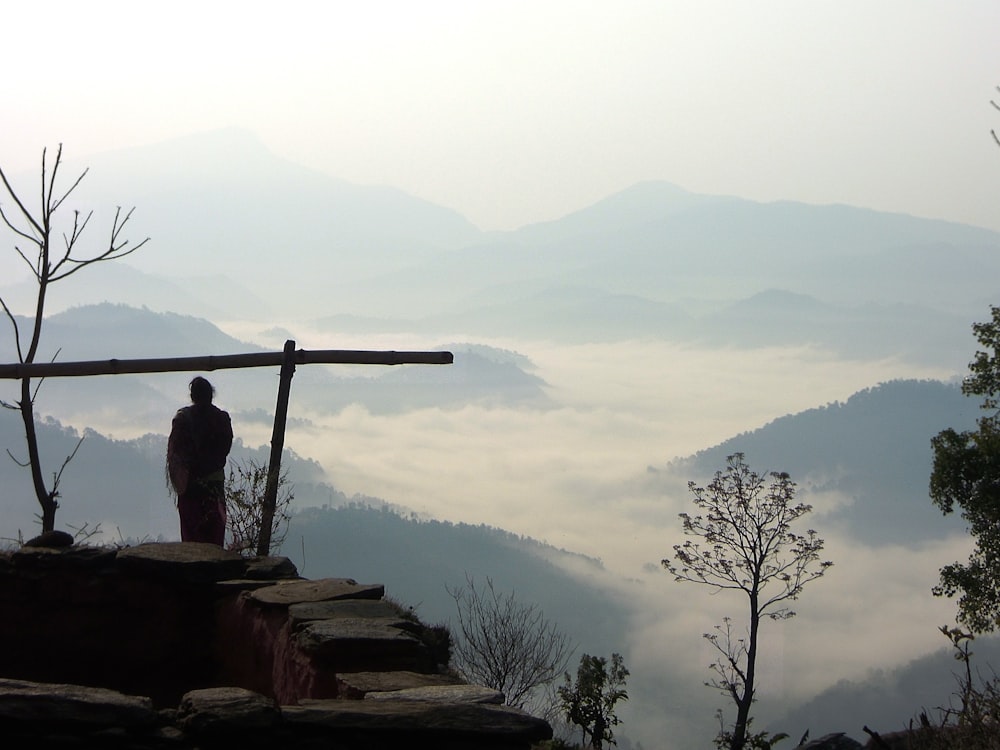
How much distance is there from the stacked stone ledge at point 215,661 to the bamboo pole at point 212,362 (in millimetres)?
3160

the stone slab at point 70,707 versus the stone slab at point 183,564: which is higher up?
the stone slab at point 183,564

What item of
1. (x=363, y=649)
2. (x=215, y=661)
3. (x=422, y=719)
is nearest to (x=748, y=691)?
(x=215, y=661)

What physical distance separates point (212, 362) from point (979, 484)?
13266 millimetres

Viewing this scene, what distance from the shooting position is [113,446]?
175 meters

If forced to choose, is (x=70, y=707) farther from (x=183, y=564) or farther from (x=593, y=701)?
(x=593, y=701)

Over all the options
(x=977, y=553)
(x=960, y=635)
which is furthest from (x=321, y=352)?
(x=977, y=553)

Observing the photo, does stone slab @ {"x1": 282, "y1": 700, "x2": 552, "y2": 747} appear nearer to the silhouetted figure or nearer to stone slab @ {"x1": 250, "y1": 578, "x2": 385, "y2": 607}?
stone slab @ {"x1": 250, "y1": 578, "x2": 385, "y2": 607}

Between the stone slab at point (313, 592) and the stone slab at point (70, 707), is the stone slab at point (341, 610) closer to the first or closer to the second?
the stone slab at point (313, 592)

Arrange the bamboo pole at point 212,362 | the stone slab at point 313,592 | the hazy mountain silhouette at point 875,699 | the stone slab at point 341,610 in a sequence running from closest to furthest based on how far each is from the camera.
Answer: the stone slab at point 341,610, the stone slab at point 313,592, the bamboo pole at point 212,362, the hazy mountain silhouette at point 875,699

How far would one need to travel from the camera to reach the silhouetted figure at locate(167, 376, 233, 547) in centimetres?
910

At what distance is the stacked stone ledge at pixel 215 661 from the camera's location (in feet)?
11.6

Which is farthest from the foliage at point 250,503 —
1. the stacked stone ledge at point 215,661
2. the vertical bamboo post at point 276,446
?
the stacked stone ledge at point 215,661

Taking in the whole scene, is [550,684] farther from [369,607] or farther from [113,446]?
[113,446]

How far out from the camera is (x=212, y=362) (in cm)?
962
